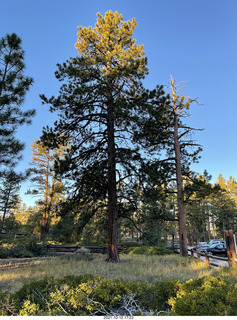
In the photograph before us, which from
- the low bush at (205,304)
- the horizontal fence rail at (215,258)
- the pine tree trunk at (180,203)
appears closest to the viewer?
the low bush at (205,304)

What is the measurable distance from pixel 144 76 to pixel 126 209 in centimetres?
810

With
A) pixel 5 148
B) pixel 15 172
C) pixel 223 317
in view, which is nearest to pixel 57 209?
pixel 15 172

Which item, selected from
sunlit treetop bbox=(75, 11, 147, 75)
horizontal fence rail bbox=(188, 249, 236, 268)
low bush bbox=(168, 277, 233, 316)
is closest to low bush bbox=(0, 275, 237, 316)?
low bush bbox=(168, 277, 233, 316)

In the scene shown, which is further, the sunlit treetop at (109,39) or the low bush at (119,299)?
the sunlit treetop at (109,39)

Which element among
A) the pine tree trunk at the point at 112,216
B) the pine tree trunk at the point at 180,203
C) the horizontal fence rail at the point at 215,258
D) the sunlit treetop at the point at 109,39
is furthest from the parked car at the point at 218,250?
the sunlit treetop at the point at 109,39

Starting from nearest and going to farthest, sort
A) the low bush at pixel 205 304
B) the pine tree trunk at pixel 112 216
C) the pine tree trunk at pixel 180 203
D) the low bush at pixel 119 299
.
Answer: the low bush at pixel 205 304
the low bush at pixel 119 299
the pine tree trunk at pixel 112 216
the pine tree trunk at pixel 180 203

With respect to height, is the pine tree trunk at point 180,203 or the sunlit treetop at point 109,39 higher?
the sunlit treetop at point 109,39

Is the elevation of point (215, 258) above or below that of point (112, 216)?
below

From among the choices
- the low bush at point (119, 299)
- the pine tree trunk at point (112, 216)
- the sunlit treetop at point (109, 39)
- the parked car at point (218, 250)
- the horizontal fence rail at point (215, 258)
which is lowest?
the parked car at point (218, 250)

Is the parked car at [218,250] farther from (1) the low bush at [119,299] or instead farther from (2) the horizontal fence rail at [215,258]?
(1) the low bush at [119,299]

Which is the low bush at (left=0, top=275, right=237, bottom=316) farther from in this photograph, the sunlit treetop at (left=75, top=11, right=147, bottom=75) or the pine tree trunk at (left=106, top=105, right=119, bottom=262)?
the sunlit treetop at (left=75, top=11, right=147, bottom=75)

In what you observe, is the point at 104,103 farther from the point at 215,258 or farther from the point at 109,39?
the point at 215,258

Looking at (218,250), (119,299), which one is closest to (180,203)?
(218,250)

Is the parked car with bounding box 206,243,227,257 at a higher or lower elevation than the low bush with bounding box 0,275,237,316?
lower
